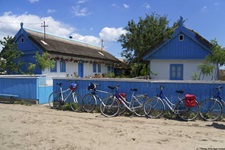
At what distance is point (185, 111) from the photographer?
7.93m

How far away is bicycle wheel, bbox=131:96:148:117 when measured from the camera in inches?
335

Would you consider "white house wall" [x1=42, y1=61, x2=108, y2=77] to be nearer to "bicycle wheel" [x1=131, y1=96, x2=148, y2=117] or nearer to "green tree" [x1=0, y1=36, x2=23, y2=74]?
"green tree" [x1=0, y1=36, x2=23, y2=74]

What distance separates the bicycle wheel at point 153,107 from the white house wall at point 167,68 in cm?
938

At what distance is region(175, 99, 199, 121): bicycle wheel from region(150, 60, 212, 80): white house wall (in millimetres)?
9307

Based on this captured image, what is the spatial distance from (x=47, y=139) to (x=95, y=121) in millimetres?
2225

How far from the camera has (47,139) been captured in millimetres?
5766

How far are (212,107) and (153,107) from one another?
1936 millimetres

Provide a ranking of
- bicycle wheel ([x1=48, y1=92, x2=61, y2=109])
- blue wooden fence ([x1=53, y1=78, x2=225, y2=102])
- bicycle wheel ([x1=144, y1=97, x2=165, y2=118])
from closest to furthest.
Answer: blue wooden fence ([x1=53, y1=78, x2=225, y2=102])
bicycle wheel ([x1=144, y1=97, x2=165, y2=118])
bicycle wheel ([x1=48, y1=92, x2=61, y2=109])

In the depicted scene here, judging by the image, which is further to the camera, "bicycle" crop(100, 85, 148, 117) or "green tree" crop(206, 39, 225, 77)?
"green tree" crop(206, 39, 225, 77)

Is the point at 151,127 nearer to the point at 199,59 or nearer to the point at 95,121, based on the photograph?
the point at 95,121

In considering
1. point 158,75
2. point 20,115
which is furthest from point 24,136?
point 158,75

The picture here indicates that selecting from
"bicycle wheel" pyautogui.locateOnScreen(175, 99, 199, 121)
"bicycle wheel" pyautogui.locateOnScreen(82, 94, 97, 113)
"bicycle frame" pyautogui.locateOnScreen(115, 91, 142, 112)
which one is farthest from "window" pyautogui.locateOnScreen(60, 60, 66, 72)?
"bicycle wheel" pyautogui.locateOnScreen(175, 99, 199, 121)

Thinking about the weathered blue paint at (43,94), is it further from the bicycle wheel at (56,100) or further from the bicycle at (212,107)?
the bicycle at (212,107)

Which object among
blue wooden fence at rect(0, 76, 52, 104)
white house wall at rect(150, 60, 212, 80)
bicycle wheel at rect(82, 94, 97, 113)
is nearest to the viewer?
bicycle wheel at rect(82, 94, 97, 113)
